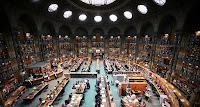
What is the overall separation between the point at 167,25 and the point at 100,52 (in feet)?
82.3

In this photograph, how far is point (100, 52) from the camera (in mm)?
39344

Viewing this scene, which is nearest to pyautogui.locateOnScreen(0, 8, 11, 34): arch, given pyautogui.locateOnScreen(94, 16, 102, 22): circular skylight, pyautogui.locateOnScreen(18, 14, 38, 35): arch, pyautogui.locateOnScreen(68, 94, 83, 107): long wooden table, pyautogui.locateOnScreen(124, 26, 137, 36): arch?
pyautogui.locateOnScreen(18, 14, 38, 35): arch

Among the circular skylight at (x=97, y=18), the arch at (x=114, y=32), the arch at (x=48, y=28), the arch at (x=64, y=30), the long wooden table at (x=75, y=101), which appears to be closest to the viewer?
the long wooden table at (x=75, y=101)

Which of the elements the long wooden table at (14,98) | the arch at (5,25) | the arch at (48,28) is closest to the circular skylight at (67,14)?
the arch at (48,28)

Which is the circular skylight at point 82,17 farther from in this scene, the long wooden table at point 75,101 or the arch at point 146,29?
the long wooden table at point 75,101

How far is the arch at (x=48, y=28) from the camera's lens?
26.2 m

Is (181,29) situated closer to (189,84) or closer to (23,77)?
(189,84)

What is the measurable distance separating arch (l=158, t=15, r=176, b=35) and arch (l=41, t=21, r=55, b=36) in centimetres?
3005

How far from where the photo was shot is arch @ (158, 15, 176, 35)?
19078mm

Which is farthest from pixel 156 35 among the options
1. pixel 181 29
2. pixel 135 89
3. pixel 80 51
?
pixel 80 51

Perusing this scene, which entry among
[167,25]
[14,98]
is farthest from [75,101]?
[167,25]

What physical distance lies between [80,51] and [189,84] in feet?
111

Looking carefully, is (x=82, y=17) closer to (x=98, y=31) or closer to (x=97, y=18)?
(x=97, y=18)

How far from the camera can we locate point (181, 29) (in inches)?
596
